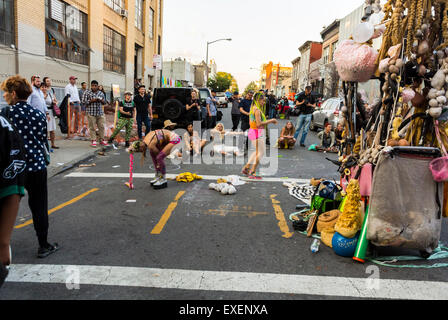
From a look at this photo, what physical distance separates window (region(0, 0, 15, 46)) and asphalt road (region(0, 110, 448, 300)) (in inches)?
361

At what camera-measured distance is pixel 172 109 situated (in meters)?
12.8

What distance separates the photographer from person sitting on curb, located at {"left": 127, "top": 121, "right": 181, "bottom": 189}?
7.16 meters

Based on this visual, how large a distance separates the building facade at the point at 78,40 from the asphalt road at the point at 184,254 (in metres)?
9.55

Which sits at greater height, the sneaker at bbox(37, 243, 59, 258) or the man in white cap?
the man in white cap

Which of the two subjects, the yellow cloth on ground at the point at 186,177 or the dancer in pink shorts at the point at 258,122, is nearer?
the dancer in pink shorts at the point at 258,122

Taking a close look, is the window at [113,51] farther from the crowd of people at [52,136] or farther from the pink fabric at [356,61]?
the pink fabric at [356,61]

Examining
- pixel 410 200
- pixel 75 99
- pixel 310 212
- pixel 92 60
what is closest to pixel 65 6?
pixel 92 60

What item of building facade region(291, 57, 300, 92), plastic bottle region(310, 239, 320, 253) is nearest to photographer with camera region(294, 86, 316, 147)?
plastic bottle region(310, 239, 320, 253)

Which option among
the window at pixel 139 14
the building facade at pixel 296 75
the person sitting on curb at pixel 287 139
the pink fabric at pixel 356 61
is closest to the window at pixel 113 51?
the window at pixel 139 14

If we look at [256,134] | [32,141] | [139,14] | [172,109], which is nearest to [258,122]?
[256,134]

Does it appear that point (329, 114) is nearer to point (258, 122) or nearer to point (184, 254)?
point (258, 122)

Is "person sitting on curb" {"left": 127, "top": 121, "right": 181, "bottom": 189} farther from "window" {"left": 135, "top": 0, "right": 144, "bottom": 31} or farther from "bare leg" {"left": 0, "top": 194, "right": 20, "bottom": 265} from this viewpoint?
"window" {"left": 135, "top": 0, "right": 144, "bottom": 31}

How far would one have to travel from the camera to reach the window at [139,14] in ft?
94.4

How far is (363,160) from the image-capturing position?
4453 millimetres
